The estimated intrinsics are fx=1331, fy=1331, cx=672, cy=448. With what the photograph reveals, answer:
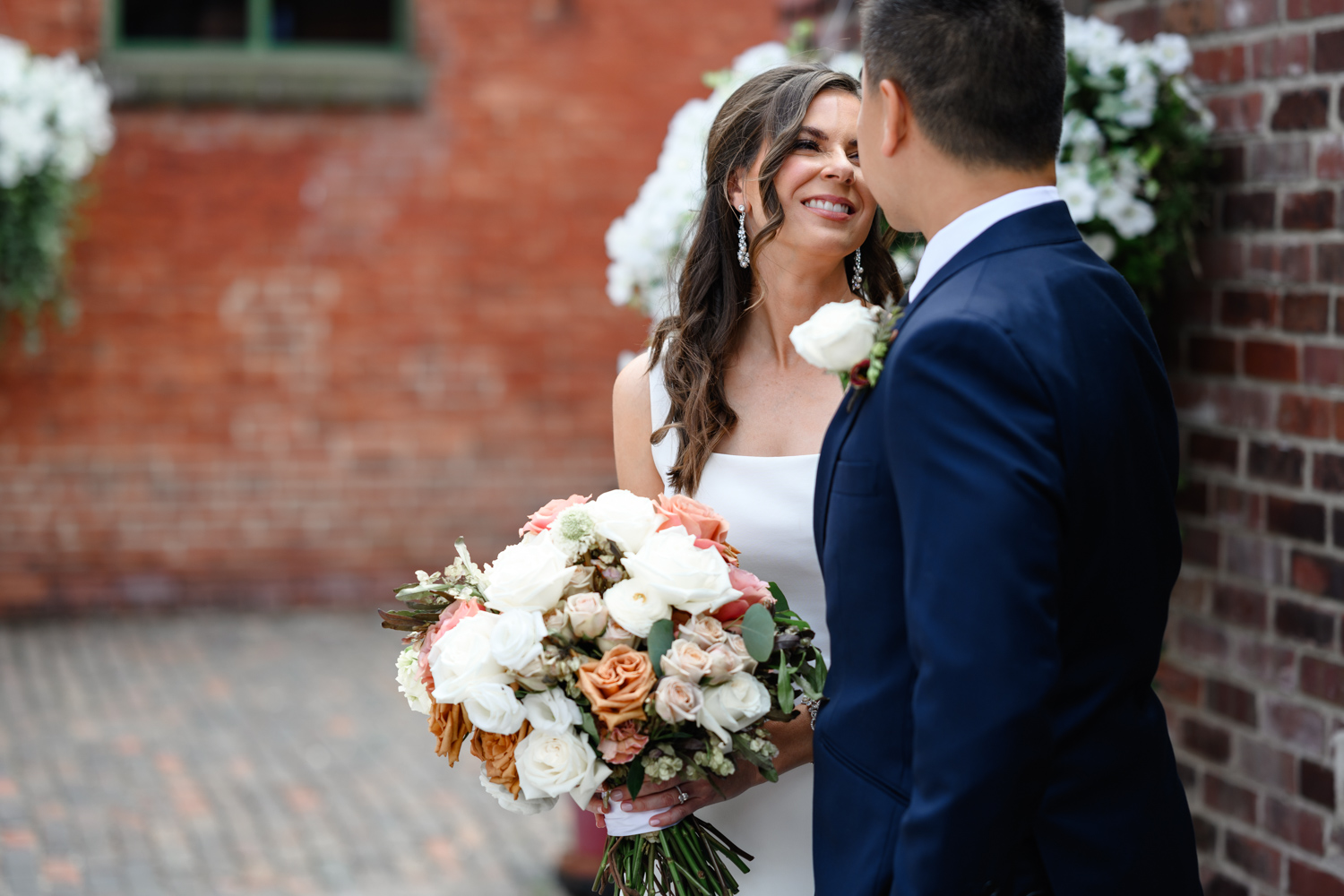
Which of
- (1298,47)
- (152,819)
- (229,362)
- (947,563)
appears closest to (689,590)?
(947,563)

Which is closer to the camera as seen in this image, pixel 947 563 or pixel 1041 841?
pixel 947 563

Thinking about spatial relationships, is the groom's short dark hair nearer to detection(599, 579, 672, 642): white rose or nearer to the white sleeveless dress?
detection(599, 579, 672, 642): white rose

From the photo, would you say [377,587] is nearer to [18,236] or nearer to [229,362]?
[229,362]

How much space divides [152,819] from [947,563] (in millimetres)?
4646

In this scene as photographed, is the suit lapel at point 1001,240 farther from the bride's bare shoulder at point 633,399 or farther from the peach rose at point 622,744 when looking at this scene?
the bride's bare shoulder at point 633,399

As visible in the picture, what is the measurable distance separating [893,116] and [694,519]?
75 centimetres

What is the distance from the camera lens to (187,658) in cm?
721

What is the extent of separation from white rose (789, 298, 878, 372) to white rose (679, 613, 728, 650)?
0.49 m

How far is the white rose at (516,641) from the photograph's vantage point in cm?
193

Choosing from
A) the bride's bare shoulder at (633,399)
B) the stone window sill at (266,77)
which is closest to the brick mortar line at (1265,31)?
the bride's bare shoulder at (633,399)

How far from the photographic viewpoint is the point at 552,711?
199 centimetres

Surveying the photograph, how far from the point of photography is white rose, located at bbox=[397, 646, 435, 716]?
2.16m

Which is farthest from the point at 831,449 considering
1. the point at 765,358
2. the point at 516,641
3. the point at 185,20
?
the point at 185,20

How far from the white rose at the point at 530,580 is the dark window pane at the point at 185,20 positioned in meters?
6.78
